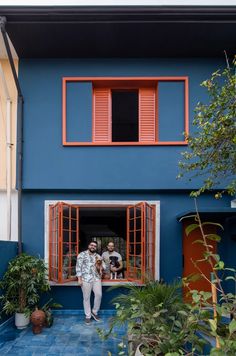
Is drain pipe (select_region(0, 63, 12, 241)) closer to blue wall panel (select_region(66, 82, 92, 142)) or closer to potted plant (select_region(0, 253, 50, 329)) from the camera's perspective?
potted plant (select_region(0, 253, 50, 329))

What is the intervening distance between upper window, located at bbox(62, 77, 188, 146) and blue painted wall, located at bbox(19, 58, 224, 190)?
3 centimetres

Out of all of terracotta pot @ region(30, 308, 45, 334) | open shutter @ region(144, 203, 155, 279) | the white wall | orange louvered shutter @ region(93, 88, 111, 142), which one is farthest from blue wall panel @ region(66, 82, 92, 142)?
terracotta pot @ region(30, 308, 45, 334)

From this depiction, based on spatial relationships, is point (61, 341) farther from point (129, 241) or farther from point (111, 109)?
point (111, 109)

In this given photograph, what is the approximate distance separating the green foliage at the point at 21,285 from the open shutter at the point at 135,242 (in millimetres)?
1674

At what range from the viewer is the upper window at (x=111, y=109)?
7.54m

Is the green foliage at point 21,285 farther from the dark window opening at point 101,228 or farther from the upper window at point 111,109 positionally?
the dark window opening at point 101,228

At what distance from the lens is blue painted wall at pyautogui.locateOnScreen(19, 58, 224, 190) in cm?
740

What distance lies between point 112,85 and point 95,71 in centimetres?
47

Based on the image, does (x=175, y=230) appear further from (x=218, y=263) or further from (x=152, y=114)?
(x=218, y=263)

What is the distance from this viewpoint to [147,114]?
25.9ft

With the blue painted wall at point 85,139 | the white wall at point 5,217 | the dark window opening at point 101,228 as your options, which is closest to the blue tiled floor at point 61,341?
the white wall at point 5,217

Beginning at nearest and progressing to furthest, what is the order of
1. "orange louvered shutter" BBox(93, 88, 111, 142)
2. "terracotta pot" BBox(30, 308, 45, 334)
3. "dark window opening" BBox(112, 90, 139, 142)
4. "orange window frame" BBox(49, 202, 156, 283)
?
1. "terracotta pot" BBox(30, 308, 45, 334)
2. "orange window frame" BBox(49, 202, 156, 283)
3. "orange louvered shutter" BBox(93, 88, 111, 142)
4. "dark window opening" BBox(112, 90, 139, 142)

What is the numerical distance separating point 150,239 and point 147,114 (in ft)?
8.70

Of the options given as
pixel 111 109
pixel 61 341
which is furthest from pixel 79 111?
pixel 61 341
